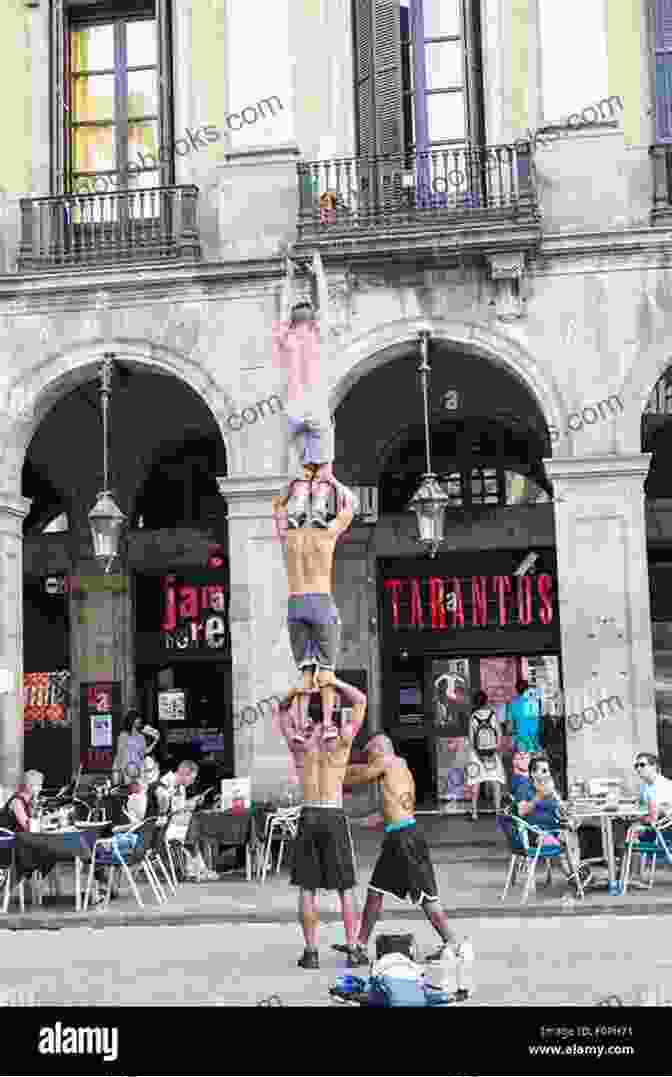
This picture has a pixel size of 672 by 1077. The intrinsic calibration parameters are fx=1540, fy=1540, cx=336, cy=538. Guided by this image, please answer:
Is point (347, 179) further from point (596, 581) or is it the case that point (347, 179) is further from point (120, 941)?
point (120, 941)

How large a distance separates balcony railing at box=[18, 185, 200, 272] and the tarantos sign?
601 cm

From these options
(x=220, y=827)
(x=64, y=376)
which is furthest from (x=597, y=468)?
(x=64, y=376)

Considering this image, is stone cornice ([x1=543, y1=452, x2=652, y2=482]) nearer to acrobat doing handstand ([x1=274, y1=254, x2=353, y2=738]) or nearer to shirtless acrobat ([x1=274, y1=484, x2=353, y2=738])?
acrobat doing handstand ([x1=274, y1=254, x2=353, y2=738])

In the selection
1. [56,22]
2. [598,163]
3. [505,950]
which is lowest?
[505,950]

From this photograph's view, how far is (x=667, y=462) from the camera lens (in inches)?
822

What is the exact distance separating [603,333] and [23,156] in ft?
24.3

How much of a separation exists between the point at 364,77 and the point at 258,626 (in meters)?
6.74

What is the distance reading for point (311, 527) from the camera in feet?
34.3

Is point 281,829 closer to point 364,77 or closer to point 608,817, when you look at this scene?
point 608,817

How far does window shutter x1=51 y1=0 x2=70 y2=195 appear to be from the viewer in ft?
62.2

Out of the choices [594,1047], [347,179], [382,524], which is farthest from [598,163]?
[594,1047]

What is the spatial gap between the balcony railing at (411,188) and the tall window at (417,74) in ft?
1.17

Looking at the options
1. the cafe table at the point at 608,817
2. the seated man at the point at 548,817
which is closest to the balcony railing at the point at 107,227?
the seated man at the point at 548,817

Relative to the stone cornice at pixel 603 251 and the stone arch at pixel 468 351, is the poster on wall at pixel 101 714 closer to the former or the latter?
the stone arch at pixel 468 351
